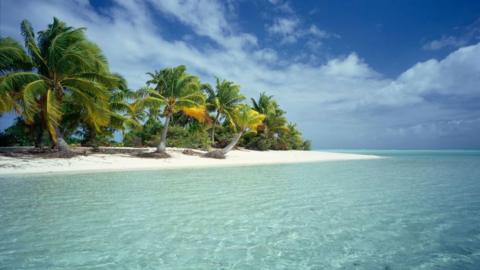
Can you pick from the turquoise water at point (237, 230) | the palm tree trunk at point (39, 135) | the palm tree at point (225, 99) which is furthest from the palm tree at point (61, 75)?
the palm tree at point (225, 99)

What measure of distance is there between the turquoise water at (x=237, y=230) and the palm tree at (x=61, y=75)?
27.4 ft

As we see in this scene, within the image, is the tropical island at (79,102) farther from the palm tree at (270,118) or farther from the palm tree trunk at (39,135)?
the palm tree at (270,118)

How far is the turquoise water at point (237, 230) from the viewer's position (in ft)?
10.1

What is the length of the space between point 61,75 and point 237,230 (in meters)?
15.2

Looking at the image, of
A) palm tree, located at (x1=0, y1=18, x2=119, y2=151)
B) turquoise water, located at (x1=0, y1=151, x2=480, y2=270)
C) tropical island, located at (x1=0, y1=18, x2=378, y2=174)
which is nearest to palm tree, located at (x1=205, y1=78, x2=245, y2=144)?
tropical island, located at (x1=0, y1=18, x2=378, y2=174)

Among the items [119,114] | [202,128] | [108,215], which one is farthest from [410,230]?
[202,128]

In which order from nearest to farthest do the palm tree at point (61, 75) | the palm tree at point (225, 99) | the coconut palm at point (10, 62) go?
the coconut palm at point (10, 62) → the palm tree at point (61, 75) → the palm tree at point (225, 99)

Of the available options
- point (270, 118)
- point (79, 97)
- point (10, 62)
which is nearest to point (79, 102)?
point (79, 97)

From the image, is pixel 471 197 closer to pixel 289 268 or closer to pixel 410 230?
pixel 410 230

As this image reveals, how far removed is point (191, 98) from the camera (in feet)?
61.9

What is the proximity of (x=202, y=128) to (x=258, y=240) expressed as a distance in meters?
22.5

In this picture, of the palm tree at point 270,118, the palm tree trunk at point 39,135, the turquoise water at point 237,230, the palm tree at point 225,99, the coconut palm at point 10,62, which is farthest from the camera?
the palm tree at point 270,118

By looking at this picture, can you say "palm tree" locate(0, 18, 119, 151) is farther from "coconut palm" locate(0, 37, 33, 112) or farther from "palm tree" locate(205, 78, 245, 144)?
"palm tree" locate(205, 78, 245, 144)

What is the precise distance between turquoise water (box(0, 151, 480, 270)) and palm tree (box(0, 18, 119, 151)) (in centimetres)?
835
